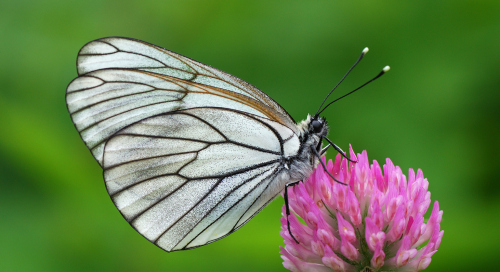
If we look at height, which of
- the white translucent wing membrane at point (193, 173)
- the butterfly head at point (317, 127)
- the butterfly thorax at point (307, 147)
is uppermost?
the butterfly head at point (317, 127)

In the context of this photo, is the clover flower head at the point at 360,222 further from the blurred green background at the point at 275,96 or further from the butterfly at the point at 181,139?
Answer: the blurred green background at the point at 275,96

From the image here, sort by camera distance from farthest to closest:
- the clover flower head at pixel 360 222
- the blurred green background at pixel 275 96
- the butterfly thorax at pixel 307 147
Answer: the blurred green background at pixel 275 96 < the butterfly thorax at pixel 307 147 < the clover flower head at pixel 360 222

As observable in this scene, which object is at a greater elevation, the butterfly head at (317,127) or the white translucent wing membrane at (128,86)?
the butterfly head at (317,127)

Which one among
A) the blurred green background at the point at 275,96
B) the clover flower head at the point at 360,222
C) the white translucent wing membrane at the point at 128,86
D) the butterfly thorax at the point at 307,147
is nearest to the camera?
the clover flower head at the point at 360,222

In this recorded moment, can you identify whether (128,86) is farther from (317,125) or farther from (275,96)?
(275,96)

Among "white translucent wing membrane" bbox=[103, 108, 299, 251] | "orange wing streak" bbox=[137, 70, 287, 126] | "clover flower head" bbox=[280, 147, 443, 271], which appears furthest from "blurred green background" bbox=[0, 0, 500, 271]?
"orange wing streak" bbox=[137, 70, 287, 126]

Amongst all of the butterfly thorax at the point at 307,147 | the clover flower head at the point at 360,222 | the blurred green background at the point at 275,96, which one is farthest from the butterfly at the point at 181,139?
the blurred green background at the point at 275,96

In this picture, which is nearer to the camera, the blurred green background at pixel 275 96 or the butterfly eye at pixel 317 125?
the butterfly eye at pixel 317 125

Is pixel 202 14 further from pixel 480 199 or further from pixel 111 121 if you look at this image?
pixel 480 199

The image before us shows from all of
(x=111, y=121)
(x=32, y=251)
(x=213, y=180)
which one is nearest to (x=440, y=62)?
(x=213, y=180)
